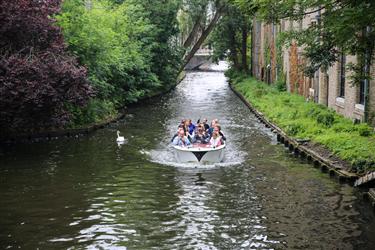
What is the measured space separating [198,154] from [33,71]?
7.50 m

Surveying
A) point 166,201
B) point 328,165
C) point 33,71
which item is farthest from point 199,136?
point 166,201

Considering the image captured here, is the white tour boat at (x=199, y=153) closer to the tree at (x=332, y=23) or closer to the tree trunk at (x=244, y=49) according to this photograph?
the tree at (x=332, y=23)

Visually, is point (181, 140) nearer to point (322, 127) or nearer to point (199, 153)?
point (199, 153)

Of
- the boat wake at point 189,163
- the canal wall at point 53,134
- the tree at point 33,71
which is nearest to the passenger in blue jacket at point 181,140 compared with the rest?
the boat wake at point 189,163

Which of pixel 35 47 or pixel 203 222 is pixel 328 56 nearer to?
pixel 203 222

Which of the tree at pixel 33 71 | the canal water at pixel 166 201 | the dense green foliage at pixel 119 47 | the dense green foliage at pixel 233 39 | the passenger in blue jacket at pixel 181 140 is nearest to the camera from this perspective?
the canal water at pixel 166 201

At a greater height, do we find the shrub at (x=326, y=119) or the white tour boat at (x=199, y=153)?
the shrub at (x=326, y=119)

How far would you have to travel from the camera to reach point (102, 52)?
30.7 metres

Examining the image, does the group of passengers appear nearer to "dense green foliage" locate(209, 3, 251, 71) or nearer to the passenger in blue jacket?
the passenger in blue jacket

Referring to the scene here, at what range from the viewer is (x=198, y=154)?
20484 millimetres

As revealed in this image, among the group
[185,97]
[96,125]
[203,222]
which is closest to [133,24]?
[185,97]

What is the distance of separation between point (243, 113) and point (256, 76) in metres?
22.9

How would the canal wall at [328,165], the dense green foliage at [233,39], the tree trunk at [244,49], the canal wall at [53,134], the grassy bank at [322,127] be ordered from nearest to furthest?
the canal wall at [328,165] → the grassy bank at [322,127] → the canal wall at [53,134] → the dense green foliage at [233,39] → the tree trunk at [244,49]

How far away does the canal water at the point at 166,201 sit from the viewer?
40.9ft
